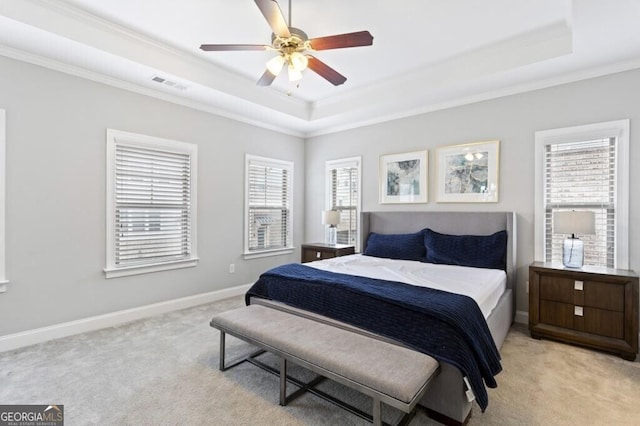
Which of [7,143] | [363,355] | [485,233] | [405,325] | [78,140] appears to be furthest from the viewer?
[485,233]

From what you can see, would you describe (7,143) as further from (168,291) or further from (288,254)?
(288,254)

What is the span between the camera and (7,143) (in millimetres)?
2885

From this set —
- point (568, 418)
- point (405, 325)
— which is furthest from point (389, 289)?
point (568, 418)

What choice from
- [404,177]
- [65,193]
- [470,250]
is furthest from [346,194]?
[65,193]

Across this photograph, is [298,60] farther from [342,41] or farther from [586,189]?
[586,189]

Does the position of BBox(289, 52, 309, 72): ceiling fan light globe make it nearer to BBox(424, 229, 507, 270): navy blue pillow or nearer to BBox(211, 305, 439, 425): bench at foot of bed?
BBox(211, 305, 439, 425): bench at foot of bed

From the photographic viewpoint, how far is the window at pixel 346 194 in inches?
204

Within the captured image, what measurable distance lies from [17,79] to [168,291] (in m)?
2.67

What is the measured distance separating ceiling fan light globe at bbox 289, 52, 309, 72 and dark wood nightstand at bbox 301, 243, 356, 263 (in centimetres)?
276

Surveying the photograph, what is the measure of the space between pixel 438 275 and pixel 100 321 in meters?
3.61

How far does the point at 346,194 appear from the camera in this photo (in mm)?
5348

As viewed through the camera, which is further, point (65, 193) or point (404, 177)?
point (404, 177)

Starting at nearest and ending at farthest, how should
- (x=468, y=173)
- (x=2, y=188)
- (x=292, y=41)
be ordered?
1. (x=292, y=41)
2. (x=2, y=188)
3. (x=468, y=173)

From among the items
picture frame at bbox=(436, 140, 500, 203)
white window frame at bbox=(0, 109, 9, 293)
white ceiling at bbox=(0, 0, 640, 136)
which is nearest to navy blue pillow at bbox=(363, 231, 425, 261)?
picture frame at bbox=(436, 140, 500, 203)
